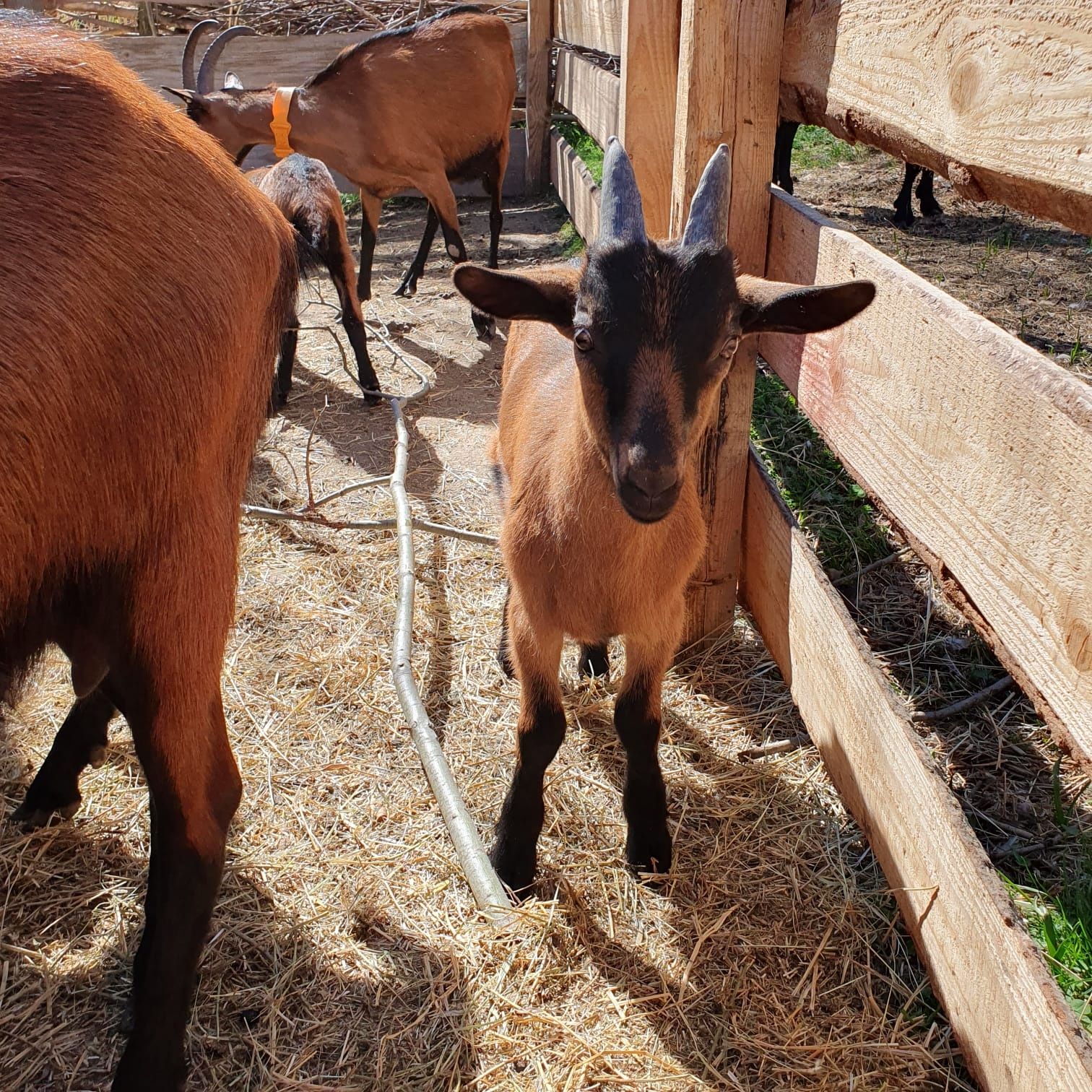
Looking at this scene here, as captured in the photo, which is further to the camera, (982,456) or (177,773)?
(177,773)

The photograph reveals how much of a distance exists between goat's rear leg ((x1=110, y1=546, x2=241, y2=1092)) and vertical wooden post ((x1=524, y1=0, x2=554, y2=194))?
872 cm

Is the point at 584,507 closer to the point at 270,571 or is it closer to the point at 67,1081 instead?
the point at 67,1081

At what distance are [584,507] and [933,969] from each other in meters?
1.25

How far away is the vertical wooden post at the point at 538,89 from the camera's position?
9.23 metres

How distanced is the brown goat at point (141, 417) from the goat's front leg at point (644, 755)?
3.25 ft

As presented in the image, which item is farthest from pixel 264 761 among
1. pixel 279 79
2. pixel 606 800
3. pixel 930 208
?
pixel 279 79

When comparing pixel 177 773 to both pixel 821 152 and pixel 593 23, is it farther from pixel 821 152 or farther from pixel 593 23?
pixel 821 152

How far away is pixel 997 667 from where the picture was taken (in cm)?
292

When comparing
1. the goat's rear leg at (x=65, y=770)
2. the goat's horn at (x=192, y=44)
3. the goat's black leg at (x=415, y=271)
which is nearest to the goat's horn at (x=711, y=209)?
the goat's rear leg at (x=65, y=770)

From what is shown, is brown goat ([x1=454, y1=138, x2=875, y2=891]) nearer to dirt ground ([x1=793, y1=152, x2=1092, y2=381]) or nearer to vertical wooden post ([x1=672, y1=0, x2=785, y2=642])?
vertical wooden post ([x1=672, y1=0, x2=785, y2=642])

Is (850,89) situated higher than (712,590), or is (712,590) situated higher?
(850,89)

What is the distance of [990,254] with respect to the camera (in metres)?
5.92

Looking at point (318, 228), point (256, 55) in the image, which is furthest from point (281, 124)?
point (256, 55)

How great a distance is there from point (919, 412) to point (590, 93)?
511 centimetres
